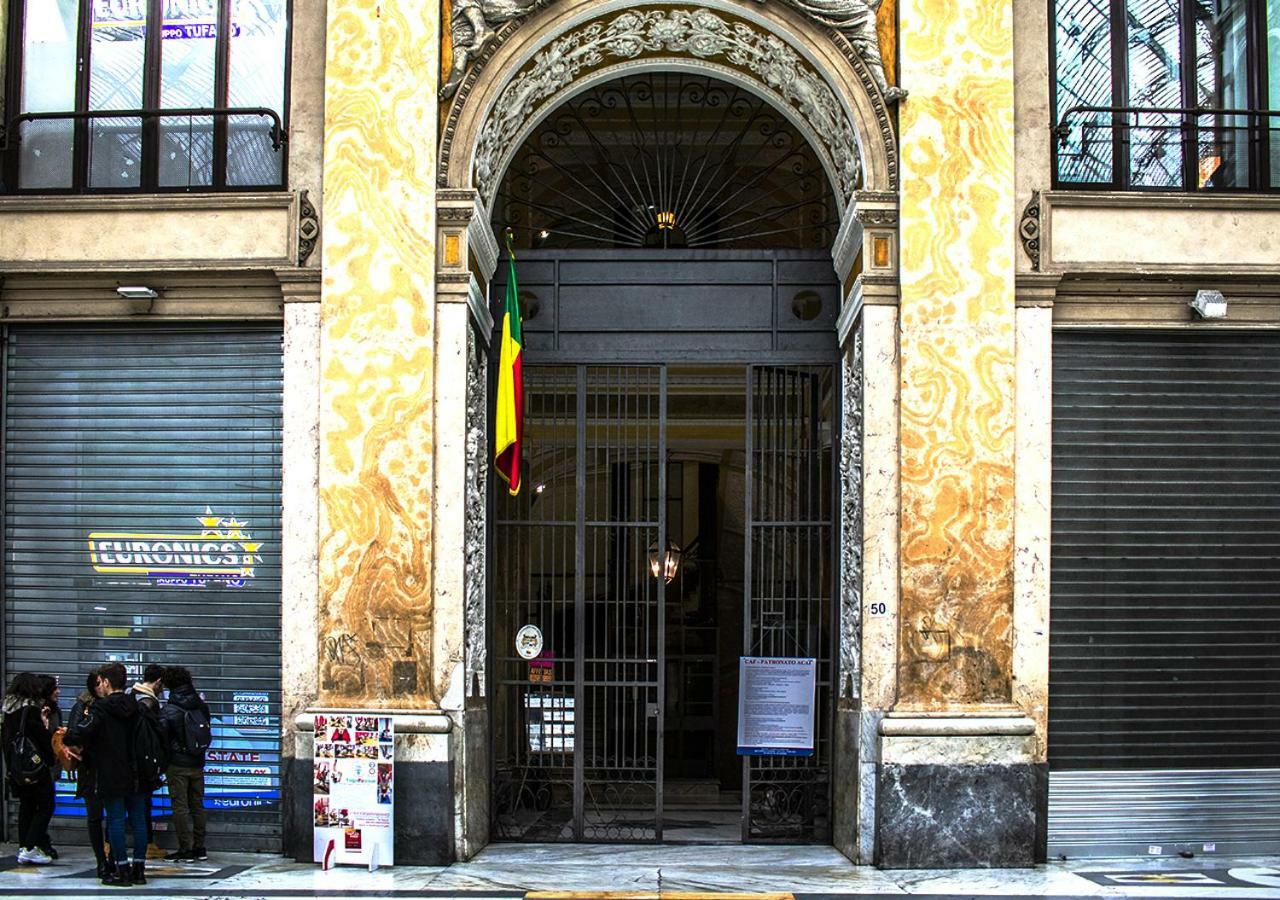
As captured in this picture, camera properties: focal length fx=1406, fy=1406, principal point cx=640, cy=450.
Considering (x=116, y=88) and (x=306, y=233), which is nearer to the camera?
(x=306, y=233)

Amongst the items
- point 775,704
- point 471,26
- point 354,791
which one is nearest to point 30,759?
point 354,791

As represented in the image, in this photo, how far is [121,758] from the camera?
9.87 meters

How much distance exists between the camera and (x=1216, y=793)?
1117 centimetres

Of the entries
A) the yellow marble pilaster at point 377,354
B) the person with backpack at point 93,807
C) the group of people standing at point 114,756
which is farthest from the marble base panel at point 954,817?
the person with backpack at point 93,807

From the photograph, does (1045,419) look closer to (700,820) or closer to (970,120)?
(970,120)

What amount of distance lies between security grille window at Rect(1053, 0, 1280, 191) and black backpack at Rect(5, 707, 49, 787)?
30.0 feet

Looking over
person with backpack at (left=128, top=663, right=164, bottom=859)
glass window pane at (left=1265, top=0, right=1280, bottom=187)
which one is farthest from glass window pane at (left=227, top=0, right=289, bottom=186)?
glass window pane at (left=1265, top=0, right=1280, bottom=187)

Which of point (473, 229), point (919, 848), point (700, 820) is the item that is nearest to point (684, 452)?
point (700, 820)

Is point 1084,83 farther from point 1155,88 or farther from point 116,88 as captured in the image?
point 116,88

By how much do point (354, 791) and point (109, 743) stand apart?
1748 mm

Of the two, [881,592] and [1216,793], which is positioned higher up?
[881,592]

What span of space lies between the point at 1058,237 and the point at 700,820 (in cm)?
635

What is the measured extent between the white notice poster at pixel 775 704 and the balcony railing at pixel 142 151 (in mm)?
5765

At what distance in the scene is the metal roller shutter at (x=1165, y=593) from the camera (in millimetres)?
11117
